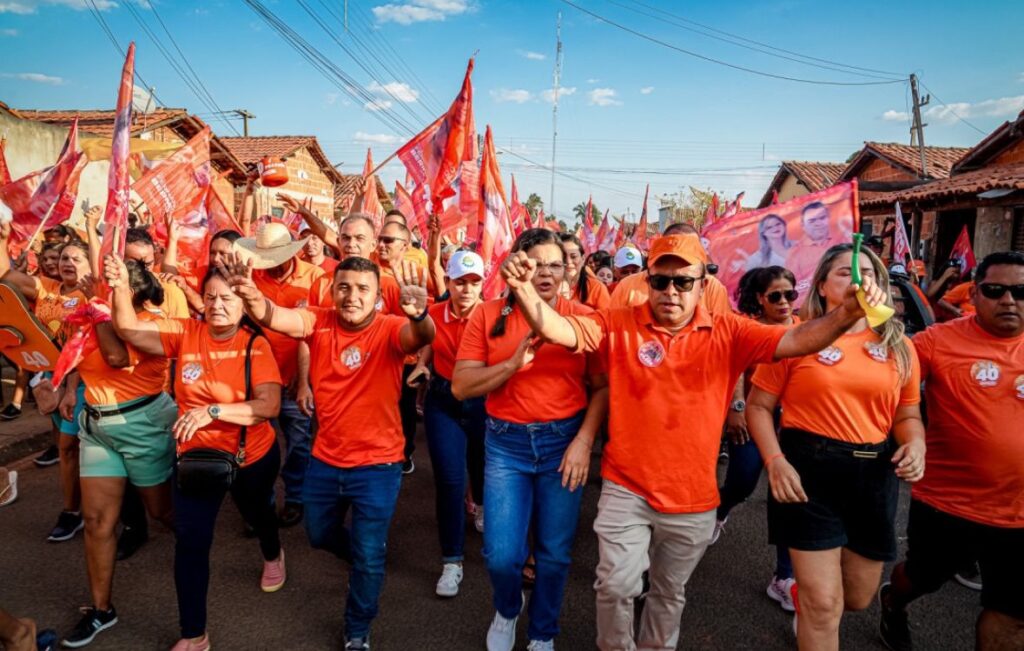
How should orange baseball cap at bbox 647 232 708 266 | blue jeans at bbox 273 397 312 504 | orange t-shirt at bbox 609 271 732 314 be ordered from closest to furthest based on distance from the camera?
orange baseball cap at bbox 647 232 708 266 → orange t-shirt at bbox 609 271 732 314 → blue jeans at bbox 273 397 312 504

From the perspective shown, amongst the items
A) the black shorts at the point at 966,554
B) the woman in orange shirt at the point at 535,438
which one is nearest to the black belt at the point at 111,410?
the woman in orange shirt at the point at 535,438

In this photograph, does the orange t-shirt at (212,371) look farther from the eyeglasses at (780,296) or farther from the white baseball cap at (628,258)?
the white baseball cap at (628,258)

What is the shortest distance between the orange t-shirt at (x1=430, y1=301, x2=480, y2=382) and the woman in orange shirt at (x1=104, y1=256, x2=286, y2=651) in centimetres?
90

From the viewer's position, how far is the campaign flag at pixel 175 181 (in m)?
5.47

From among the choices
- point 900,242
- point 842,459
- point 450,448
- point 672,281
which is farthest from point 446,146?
point 900,242

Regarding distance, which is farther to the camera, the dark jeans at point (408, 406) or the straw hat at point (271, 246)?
the dark jeans at point (408, 406)

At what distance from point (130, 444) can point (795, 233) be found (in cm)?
479

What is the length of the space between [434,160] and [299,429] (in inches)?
117

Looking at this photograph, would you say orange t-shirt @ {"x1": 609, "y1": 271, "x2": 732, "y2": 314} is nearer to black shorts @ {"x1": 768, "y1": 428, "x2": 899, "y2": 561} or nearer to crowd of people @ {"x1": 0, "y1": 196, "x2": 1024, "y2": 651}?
crowd of people @ {"x1": 0, "y1": 196, "x2": 1024, "y2": 651}

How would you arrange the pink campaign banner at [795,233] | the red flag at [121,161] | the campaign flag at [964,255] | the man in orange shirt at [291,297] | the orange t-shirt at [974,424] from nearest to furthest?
the orange t-shirt at [974,424], the red flag at [121,161], the man in orange shirt at [291,297], the pink campaign banner at [795,233], the campaign flag at [964,255]

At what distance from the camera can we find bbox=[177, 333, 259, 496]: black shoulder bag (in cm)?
269

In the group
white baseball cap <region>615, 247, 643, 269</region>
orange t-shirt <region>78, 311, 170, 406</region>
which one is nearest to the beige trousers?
orange t-shirt <region>78, 311, 170, 406</region>

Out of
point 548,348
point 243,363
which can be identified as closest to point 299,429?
point 243,363

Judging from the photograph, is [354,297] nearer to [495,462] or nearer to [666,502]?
[495,462]
